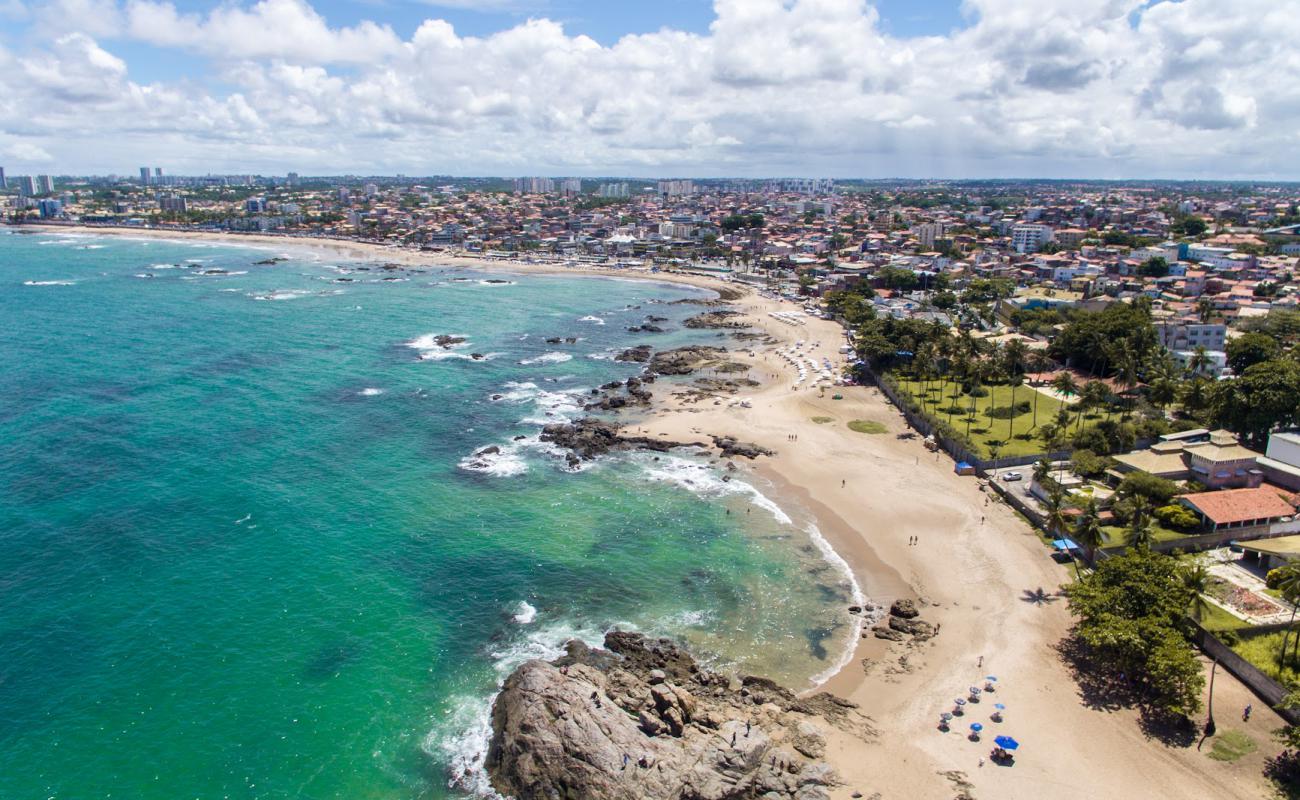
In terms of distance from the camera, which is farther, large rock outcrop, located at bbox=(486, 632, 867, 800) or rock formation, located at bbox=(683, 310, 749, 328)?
rock formation, located at bbox=(683, 310, 749, 328)

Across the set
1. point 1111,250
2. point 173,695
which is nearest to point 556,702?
point 173,695

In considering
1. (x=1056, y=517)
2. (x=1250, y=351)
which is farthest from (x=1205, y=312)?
(x=1056, y=517)

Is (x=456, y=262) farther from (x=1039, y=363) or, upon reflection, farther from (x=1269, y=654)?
(x=1269, y=654)

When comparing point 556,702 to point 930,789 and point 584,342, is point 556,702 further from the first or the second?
point 584,342

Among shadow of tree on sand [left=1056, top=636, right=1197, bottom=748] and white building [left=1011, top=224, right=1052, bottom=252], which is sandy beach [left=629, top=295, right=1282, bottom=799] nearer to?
shadow of tree on sand [left=1056, top=636, right=1197, bottom=748]

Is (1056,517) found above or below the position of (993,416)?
below

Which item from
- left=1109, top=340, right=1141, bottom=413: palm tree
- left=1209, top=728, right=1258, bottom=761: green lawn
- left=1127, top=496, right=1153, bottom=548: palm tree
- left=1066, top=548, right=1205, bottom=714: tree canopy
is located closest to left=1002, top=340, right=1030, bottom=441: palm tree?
left=1109, top=340, right=1141, bottom=413: palm tree
